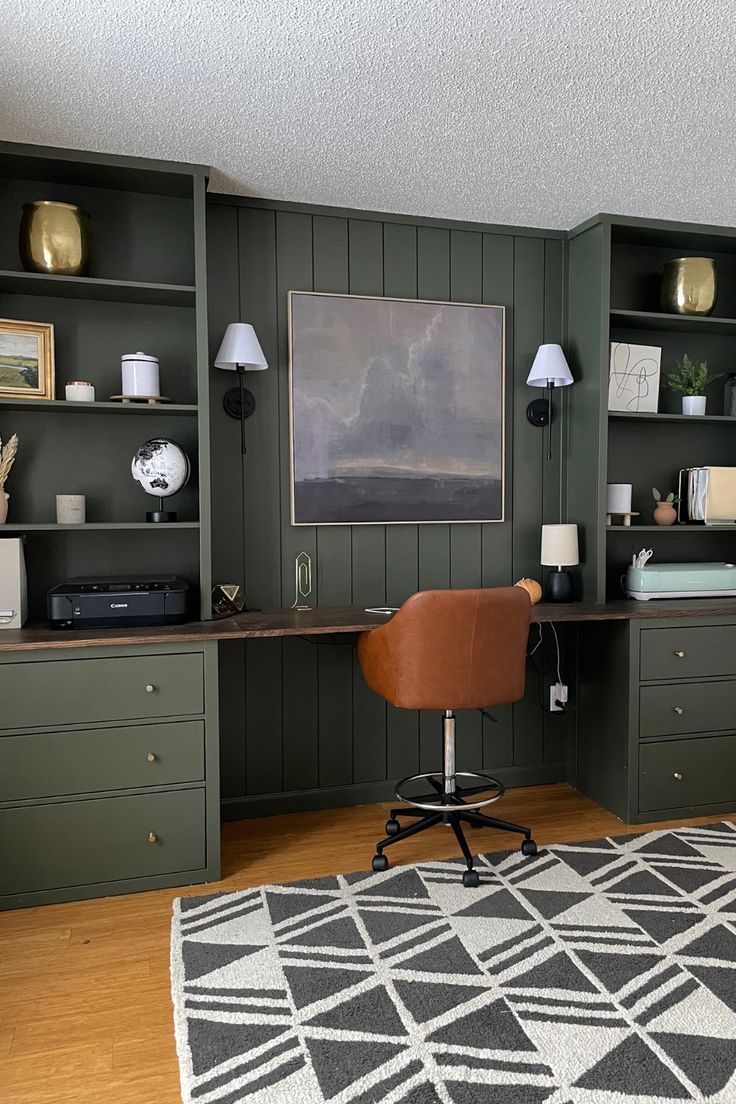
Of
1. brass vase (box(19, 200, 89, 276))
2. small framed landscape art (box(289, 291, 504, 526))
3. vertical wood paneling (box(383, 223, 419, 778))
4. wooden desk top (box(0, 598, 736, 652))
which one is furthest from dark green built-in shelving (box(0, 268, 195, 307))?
wooden desk top (box(0, 598, 736, 652))

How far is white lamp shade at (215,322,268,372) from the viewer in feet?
9.59

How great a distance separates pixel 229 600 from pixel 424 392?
118 centimetres

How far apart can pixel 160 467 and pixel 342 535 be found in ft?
2.64

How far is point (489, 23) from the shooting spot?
77.2 inches

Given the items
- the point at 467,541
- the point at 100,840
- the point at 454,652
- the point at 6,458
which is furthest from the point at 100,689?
the point at 467,541

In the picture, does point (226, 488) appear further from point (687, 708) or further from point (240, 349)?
point (687, 708)

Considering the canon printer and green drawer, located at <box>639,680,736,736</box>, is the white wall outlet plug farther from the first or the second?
the canon printer

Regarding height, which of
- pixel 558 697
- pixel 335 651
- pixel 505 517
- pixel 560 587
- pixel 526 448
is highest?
pixel 526 448

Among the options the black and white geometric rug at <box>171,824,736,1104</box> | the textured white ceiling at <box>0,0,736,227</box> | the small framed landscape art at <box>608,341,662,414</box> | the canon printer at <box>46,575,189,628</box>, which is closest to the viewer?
the black and white geometric rug at <box>171,824,736,1104</box>

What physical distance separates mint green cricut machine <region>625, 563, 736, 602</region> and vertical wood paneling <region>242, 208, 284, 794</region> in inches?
59.1

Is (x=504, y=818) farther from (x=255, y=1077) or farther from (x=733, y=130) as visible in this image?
(x=733, y=130)

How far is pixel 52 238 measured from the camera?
8.85 ft

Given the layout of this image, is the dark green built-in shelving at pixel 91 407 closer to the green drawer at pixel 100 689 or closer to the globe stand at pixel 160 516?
the globe stand at pixel 160 516

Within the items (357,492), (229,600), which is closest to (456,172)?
(357,492)
